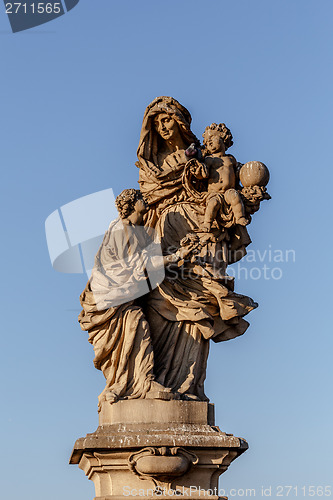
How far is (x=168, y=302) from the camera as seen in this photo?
12930 millimetres

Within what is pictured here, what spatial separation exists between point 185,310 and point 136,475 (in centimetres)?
211

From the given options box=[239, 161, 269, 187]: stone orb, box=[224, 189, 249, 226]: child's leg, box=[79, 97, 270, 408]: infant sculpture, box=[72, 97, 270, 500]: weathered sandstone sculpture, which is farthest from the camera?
box=[239, 161, 269, 187]: stone orb

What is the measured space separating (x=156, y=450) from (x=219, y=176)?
3.72 metres

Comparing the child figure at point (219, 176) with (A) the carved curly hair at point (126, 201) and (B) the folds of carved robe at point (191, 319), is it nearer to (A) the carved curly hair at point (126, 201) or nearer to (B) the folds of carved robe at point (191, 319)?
(B) the folds of carved robe at point (191, 319)

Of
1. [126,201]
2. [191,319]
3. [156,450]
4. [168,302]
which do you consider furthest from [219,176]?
[156,450]

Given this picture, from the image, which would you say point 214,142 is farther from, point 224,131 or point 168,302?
point 168,302

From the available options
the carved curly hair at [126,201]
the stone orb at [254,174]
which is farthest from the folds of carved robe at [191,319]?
the stone orb at [254,174]

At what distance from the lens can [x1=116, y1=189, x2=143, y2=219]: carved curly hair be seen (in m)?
12.9

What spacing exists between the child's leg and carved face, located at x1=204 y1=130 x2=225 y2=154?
75 cm

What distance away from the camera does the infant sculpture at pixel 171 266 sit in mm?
12570

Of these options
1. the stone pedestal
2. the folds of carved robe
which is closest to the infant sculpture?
the folds of carved robe

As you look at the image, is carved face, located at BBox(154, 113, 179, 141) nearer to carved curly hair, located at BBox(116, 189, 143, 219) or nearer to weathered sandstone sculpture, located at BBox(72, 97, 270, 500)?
weathered sandstone sculpture, located at BBox(72, 97, 270, 500)

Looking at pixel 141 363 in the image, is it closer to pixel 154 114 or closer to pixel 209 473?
pixel 209 473

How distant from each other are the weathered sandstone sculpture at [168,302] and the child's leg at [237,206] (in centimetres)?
1
